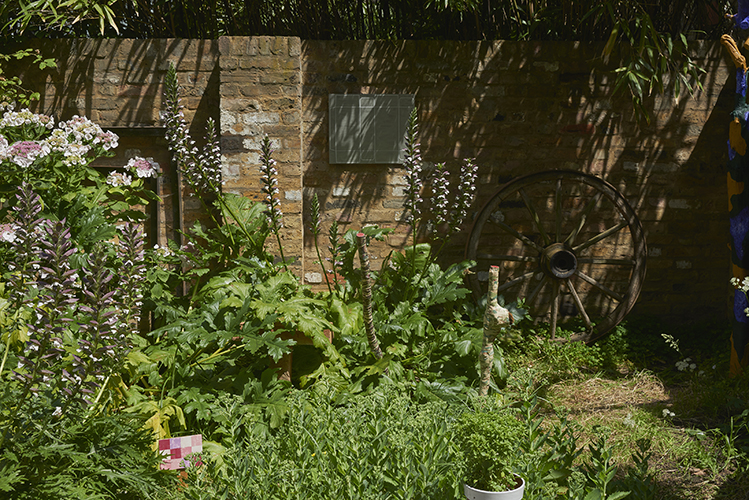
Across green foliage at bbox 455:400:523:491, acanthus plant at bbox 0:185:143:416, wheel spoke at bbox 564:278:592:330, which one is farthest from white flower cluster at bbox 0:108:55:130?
wheel spoke at bbox 564:278:592:330

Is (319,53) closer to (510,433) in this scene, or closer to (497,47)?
(497,47)

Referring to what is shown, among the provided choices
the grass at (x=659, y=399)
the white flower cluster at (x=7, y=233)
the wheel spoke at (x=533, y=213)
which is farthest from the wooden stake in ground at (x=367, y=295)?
the wheel spoke at (x=533, y=213)

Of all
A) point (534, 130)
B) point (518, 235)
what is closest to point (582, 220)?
point (518, 235)

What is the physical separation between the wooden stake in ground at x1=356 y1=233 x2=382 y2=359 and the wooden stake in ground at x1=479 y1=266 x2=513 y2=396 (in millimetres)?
554

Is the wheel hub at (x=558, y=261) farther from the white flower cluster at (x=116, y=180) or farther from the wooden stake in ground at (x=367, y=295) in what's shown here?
the white flower cluster at (x=116, y=180)

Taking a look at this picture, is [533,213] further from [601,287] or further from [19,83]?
[19,83]

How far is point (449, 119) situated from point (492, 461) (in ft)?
9.57

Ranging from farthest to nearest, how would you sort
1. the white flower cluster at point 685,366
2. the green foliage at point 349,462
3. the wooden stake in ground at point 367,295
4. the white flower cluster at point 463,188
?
the white flower cluster at point 685,366 < the white flower cluster at point 463,188 < the wooden stake in ground at point 367,295 < the green foliage at point 349,462

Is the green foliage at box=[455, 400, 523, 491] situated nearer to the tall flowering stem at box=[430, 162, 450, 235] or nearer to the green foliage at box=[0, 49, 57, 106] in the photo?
the tall flowering stem at box=[430, 162, 450, 235]

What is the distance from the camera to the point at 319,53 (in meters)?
3.94

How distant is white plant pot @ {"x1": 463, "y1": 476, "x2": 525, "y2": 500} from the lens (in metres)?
1.56

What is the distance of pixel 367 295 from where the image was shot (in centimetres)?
270

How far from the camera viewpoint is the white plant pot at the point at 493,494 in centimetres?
156

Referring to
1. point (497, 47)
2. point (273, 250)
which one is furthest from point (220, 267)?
point (497, 47)
